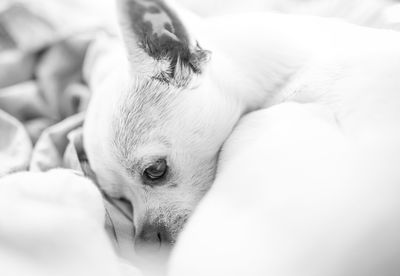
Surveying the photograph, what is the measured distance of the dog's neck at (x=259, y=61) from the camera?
1.19 m

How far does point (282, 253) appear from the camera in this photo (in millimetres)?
740

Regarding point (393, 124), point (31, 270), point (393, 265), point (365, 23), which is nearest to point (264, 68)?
point (393, 124)

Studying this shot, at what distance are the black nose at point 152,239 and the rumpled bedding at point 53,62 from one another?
13 centimetres

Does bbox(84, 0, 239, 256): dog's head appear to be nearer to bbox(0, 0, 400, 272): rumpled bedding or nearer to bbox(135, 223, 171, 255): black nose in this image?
bbox(135, 223, 171, 255): black nose

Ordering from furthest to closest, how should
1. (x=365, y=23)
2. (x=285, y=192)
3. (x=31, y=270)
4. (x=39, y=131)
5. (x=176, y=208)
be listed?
(x=365, y=23), (x=39, y=131), (x=176, y=208), (x=285, y=192), (x=31, y=270)

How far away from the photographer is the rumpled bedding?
1290mm

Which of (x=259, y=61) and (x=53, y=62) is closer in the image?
(x=259, y=61)

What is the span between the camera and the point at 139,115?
112cm

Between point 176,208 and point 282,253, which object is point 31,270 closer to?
point 282,253

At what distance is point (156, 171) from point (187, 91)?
190 mm

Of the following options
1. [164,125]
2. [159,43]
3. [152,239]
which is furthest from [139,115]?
[152,239]

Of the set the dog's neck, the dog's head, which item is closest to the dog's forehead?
the dog's head

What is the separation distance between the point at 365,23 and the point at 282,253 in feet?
3.24

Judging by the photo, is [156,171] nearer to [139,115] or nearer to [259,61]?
[139,115]
